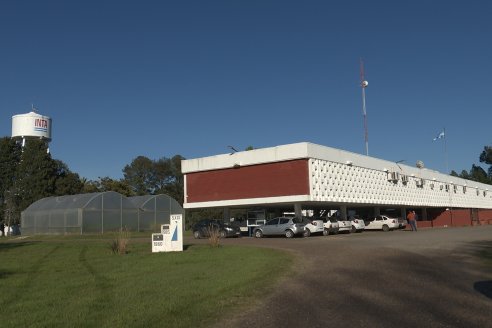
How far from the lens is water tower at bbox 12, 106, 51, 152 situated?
230ft

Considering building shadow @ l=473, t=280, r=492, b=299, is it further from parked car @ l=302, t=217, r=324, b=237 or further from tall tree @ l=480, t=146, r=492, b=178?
tall tree @ l=480, t=146, r=492, b=178

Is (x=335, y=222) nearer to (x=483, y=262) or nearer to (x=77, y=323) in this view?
(x=483, y=262)

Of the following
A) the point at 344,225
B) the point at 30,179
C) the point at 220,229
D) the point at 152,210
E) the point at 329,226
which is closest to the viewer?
the point at 220,229

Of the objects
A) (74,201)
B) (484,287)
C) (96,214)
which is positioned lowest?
(484,287)

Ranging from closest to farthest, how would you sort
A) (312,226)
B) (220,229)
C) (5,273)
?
(5,273) < (312,226) < (220,229)

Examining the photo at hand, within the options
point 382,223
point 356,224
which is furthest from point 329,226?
point 382,223

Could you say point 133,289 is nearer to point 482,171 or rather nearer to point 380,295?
point 380,295

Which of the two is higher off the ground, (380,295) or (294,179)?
(294,179)

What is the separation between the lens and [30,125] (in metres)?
70.1

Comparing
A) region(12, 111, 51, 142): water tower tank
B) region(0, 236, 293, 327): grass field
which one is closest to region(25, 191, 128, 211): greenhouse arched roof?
region(12, 111, 51, 142): water tower tank

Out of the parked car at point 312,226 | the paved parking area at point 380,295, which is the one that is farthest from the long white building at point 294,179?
the paved parking area at point 380,295

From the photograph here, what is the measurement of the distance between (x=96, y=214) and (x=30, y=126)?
108ft

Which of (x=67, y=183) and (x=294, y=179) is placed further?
(x=67, y=183)

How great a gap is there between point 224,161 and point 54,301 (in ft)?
111
